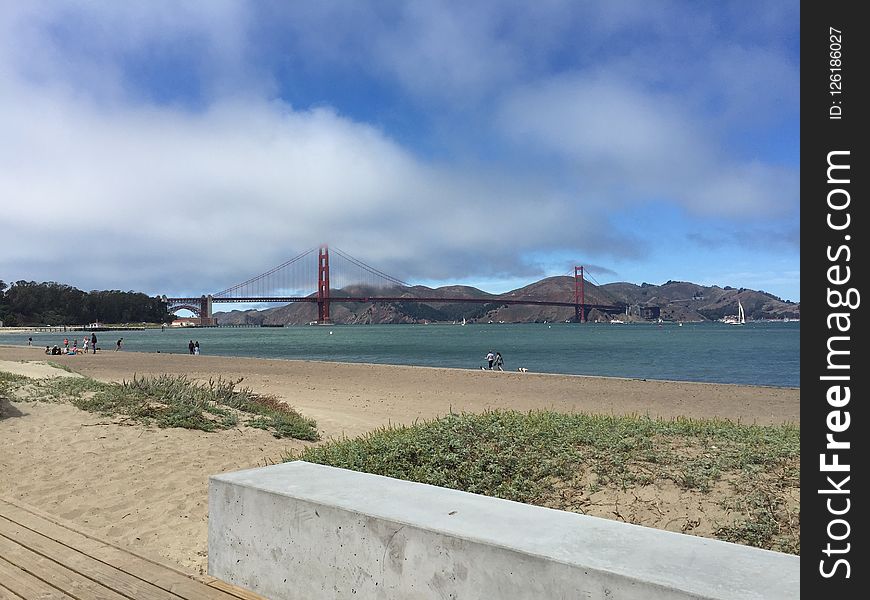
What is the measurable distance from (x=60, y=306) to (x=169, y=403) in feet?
481

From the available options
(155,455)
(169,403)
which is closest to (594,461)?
(155,455)

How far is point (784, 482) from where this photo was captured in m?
4.56

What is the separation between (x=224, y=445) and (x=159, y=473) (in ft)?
5.33

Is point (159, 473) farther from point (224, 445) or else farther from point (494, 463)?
point (494, 463)

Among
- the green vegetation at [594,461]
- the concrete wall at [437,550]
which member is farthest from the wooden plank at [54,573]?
the green vegetation at [594,461]

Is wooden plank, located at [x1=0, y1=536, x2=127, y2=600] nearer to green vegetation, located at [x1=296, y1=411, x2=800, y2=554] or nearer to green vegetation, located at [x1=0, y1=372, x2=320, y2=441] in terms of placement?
green vegetation, located at [x1=296, y1=411, x2=800, y2=554]

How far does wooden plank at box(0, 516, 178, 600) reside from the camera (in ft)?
10.7

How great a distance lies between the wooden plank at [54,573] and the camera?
128 inches

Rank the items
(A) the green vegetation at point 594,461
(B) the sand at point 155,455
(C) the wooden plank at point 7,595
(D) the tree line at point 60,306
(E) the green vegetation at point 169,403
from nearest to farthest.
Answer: (C) the wooden plank at point 7,595 → (A) the green vegetation at point 594,461 → (B) the sand at point 155,455 → (E) the green vegetation at point 169,403 → (D) the tree line at point 60,306

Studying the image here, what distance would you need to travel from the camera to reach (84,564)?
12.0 feet

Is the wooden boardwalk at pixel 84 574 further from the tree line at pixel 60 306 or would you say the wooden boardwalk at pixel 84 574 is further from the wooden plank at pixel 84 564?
the tree line at pixel 60 306

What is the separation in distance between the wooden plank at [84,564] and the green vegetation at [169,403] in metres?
4.83
